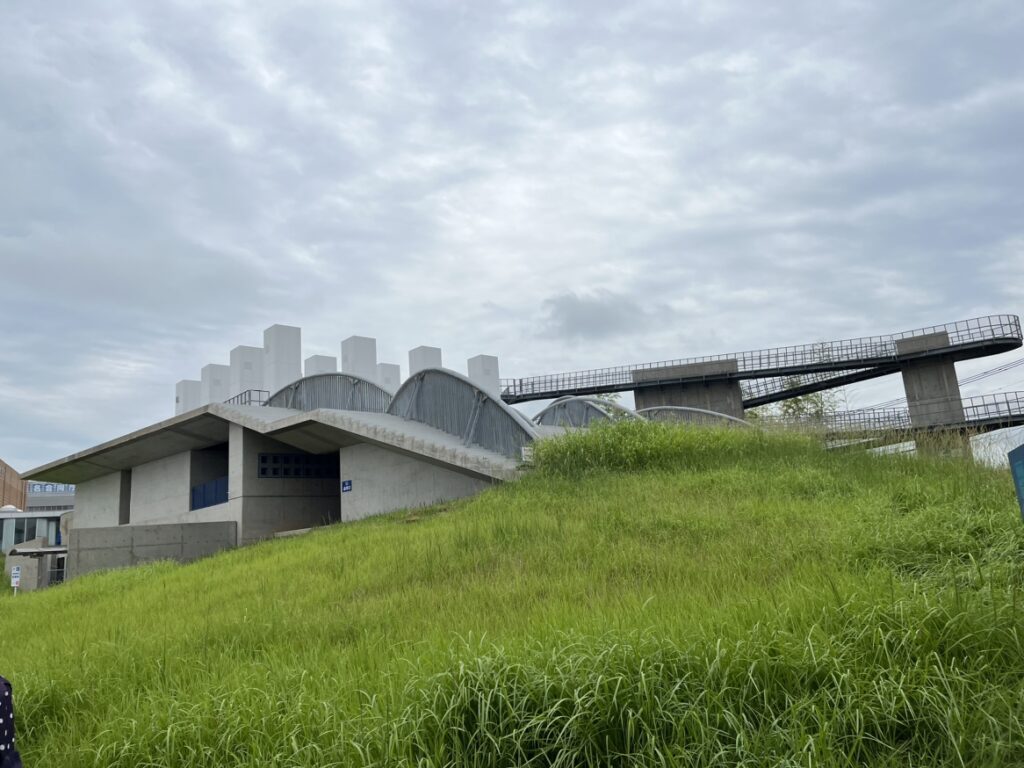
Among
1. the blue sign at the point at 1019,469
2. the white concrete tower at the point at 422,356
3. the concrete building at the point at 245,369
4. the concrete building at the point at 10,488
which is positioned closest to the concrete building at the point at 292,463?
the concrete building at the point at 245,369

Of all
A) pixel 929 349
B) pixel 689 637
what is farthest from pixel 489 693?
pixel 929 349

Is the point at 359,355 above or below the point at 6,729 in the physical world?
above

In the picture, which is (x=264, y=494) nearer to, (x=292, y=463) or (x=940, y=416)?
(x=292, y=463)

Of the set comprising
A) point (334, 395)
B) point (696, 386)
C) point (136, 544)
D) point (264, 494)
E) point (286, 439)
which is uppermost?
point (696, 386)

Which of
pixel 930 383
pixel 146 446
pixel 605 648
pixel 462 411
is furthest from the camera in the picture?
pixel 930 383

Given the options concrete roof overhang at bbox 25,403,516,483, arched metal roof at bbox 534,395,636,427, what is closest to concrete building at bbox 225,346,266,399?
concrete roof overhang at bbox 25,403,516,483

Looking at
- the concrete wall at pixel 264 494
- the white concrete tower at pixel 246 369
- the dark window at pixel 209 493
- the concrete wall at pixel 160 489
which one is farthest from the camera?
the white concrete tower at pixel 246 369

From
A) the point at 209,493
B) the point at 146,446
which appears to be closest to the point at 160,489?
the point at 146,446

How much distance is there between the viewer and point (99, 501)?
38906 mm

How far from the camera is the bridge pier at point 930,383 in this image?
47.4 metres

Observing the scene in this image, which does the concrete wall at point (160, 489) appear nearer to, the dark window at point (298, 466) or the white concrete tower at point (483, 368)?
the dark window at point (298, 466)

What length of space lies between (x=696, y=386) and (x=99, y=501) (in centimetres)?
3916

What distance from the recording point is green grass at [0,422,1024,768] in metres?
4.07

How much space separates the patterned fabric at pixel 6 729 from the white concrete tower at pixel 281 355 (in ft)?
128
